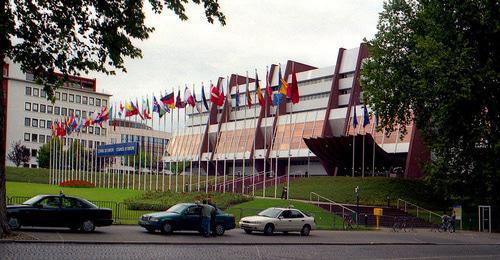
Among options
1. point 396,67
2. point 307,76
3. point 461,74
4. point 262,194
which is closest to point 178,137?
point 307,76

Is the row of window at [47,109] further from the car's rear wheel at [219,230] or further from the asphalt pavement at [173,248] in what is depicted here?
the asphalt pavement at [173,248]

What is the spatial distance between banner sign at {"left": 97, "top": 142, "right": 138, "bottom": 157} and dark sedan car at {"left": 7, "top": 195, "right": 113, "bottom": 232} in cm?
3472

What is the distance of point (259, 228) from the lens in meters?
27.5

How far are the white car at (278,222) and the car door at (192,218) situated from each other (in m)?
3.13

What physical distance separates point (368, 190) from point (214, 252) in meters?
37.2

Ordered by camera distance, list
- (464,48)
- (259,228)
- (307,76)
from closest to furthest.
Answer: (259,228) < (464,48) < (307,76)

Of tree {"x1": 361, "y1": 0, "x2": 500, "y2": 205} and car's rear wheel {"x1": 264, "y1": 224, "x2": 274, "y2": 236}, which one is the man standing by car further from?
tree {"x1": 361, "y1": 0, "x2": 500, "y2": 205}

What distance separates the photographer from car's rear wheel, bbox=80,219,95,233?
902 inches

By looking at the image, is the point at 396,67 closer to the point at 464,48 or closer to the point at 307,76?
the point at 464,48

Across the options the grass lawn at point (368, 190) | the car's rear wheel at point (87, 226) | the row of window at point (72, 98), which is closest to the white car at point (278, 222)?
the car's rear wheel at point (87, 226)

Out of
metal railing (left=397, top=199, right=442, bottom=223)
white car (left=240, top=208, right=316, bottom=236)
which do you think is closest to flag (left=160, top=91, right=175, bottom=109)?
metal railing (left=397, top=199, right=442, bottom=223)

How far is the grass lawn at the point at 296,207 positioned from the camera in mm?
36281

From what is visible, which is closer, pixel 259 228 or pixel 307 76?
pixel 259 228

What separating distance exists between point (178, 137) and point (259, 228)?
8365cm
